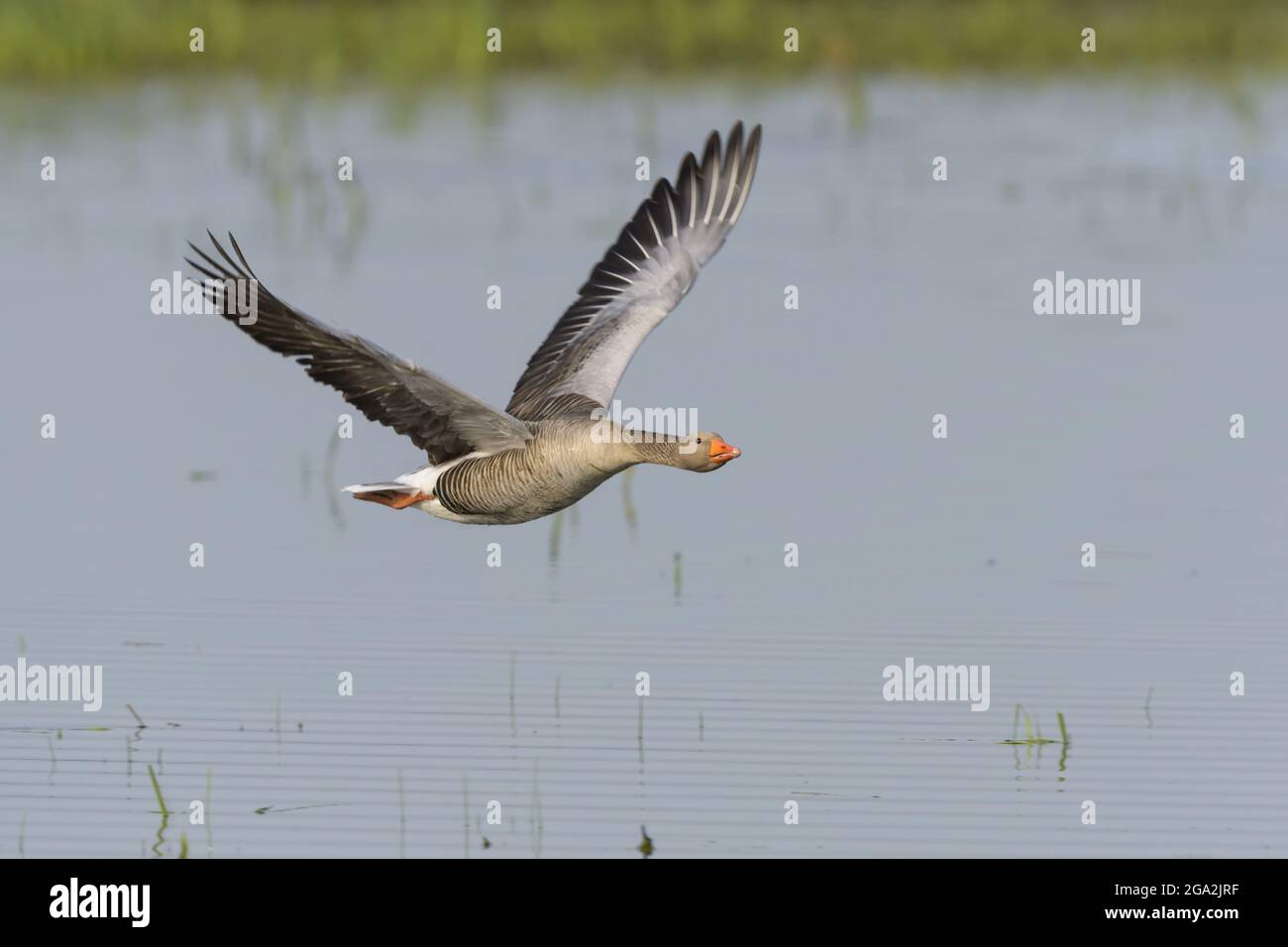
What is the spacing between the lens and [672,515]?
48.6 ft

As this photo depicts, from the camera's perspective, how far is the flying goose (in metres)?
10.2

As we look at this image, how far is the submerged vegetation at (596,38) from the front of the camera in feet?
111

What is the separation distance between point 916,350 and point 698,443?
841cm

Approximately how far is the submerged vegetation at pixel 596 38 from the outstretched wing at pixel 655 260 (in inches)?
761

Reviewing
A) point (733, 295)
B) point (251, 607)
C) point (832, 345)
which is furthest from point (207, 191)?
point (251, 607)

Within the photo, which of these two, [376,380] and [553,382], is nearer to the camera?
[376,380]

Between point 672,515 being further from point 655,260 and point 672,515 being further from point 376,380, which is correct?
point 376,380

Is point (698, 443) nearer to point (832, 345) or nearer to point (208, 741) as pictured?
point (208, 741)

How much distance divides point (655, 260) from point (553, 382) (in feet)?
4.22

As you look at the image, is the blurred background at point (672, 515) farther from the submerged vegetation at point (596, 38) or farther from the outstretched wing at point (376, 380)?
the submerged vegetation at point (596, 38)

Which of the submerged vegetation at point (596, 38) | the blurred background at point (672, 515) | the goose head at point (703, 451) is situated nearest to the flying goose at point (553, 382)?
the goose head at point (703, 451)

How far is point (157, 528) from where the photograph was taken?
1401 centimetres

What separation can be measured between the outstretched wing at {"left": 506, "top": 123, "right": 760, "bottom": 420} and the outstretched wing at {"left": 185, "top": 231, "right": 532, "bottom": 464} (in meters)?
1.44

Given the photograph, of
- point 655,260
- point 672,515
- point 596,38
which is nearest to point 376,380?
point 655,260
